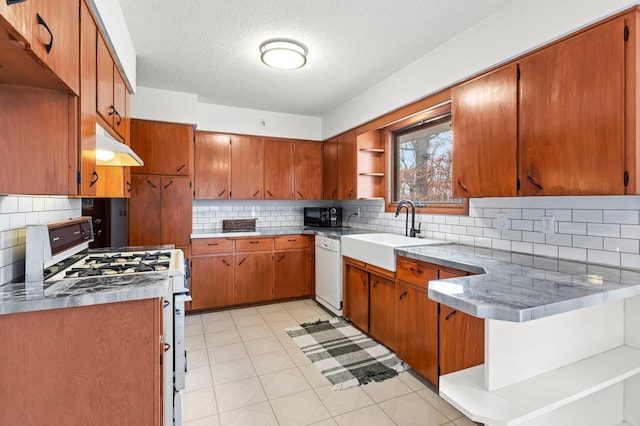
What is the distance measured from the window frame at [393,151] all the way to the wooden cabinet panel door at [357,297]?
851mm

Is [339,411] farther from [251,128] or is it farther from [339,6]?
[251,128]

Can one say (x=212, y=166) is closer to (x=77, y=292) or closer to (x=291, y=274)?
(x=291, y=274)

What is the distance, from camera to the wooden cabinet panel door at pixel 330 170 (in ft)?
14.0

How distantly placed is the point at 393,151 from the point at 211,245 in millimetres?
2387

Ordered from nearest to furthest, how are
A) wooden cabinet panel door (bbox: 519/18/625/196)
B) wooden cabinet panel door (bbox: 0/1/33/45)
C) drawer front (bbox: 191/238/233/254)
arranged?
wooden cabinet panel door (bbox: 0/1/33/45)
wooden cabinet panel door (bbox: 519/18/625/196)
drawer front (bbox: 191/238/233/254)

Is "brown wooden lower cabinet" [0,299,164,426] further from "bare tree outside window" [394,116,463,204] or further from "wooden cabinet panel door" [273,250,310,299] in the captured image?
"wooden cabinet panel door" [273,250,310,299]

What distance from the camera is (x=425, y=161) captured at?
10.6 feet

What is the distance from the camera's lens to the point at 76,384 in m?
1.25

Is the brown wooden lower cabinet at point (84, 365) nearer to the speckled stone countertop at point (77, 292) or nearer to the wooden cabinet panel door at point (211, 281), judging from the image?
the speckled stone countertop at point (77, 292)

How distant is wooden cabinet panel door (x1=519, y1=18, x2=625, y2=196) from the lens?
1.50 meters

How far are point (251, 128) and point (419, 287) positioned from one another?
3039 millimetres

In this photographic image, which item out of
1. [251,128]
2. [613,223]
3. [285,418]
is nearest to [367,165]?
[251,128]

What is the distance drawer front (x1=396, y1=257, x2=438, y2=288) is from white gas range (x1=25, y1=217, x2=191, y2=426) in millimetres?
1524

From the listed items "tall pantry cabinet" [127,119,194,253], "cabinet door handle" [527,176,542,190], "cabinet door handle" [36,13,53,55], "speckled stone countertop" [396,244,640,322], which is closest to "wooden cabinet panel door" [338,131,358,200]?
"tall pantry cabinet" [127,119,194,253]
